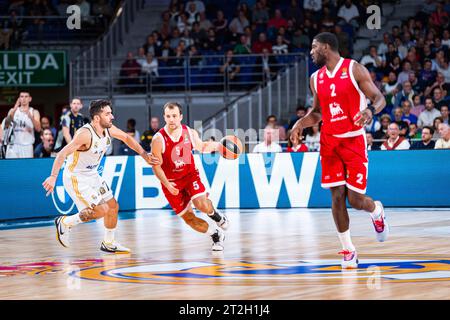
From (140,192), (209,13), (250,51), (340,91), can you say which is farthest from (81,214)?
(209,13)

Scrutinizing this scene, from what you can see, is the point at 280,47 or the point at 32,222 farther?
the point at 280,47

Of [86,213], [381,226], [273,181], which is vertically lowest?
[381,226]

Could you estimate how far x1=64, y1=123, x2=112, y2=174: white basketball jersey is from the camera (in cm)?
1251

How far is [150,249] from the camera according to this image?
506 inches

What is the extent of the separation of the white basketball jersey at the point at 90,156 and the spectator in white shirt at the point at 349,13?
14793 millimetres

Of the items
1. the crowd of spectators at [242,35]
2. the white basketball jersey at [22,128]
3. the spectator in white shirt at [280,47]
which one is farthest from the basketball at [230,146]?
the white basketball jersey at [22,128]

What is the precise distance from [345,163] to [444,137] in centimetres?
935

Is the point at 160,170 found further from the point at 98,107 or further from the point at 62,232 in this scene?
the point at 62,232

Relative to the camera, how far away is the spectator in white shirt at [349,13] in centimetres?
2641

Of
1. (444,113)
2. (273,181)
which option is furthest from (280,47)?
(273,181)

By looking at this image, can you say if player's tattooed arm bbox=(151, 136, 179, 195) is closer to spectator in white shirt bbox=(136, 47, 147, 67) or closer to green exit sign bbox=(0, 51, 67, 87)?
spectator in white shirt bbox=(136, 47, 147, 67)

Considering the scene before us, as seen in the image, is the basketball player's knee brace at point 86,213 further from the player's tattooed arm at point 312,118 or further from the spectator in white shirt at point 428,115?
the spectator in white shirt at point 428,115

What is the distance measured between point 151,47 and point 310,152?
29.2ft

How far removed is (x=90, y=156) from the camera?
12594 mm
